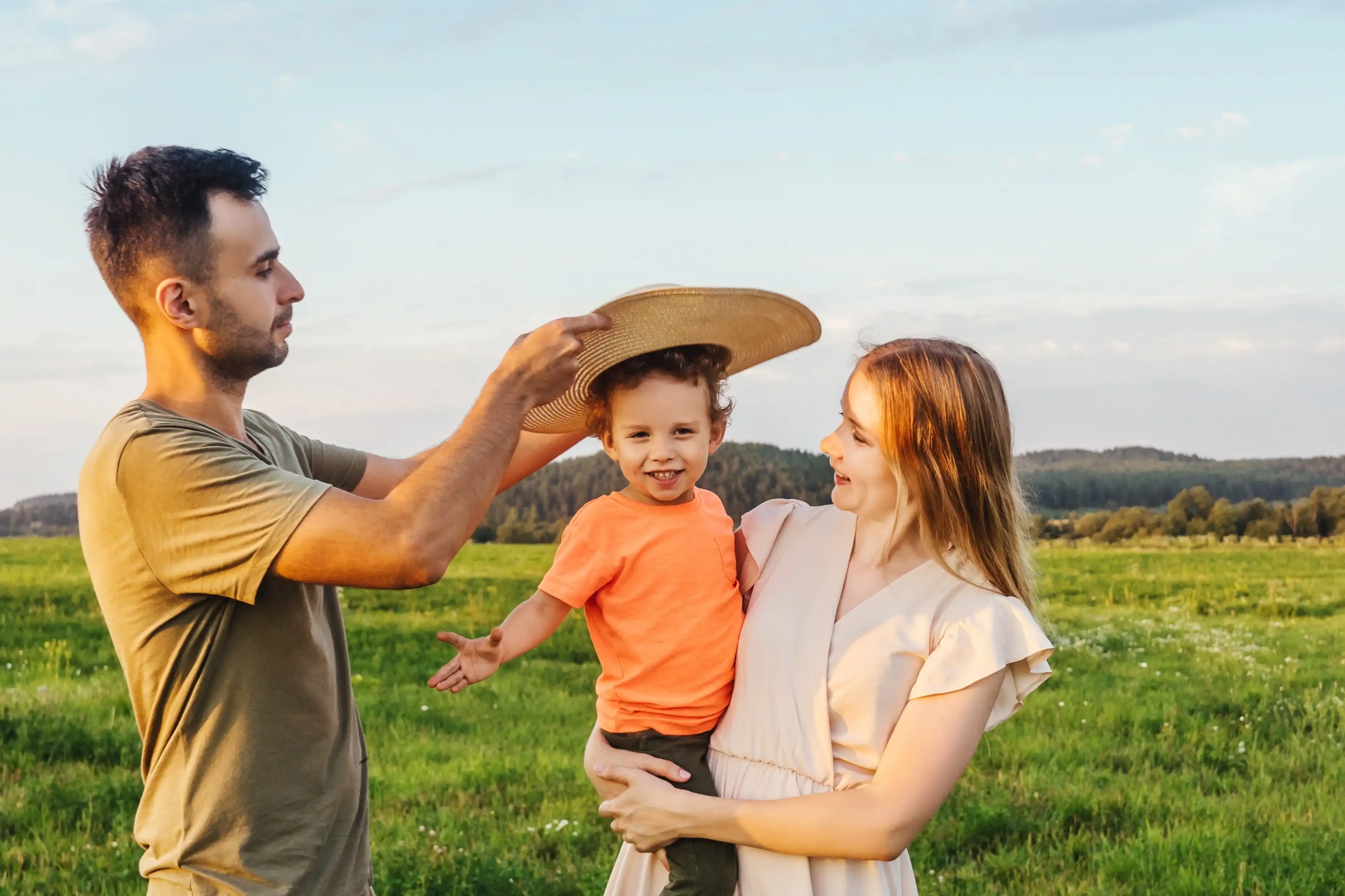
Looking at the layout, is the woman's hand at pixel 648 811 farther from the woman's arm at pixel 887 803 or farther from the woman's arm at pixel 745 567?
the woman's arm at pixel 745 567

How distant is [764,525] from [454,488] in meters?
1.02

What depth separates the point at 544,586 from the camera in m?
3.51

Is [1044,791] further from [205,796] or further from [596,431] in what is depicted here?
[205,796]

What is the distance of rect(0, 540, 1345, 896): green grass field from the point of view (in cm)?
625

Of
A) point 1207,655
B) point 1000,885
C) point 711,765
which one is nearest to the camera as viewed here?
point 711,765

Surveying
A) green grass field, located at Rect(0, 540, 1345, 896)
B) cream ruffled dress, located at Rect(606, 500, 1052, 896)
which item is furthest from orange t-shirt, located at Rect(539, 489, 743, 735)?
green grass field, located at Rect(0, 540, 1345, 896)

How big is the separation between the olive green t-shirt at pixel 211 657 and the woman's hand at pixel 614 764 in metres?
0.74

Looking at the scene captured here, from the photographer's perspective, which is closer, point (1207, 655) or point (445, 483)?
point (445, 483)

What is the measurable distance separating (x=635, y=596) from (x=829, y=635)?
63 cm

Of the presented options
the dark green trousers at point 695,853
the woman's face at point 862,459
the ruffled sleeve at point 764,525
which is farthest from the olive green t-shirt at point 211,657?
the woman's face at point 862,459

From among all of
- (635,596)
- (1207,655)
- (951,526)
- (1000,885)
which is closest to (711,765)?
(635,596)

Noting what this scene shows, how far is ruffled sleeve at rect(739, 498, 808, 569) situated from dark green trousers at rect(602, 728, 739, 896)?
1.87 ft

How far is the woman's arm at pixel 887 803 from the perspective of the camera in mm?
2865

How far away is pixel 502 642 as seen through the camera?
346cm
